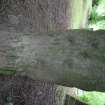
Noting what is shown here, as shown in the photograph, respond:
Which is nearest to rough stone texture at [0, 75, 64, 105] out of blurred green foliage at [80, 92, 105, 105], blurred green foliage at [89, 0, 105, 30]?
blurred green foliage at [80, 92, 105, 105]

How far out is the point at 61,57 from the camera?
194 cm

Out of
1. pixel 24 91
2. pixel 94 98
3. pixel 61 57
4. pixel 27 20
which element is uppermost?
pixel 27 20

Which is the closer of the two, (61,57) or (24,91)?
(61,57)

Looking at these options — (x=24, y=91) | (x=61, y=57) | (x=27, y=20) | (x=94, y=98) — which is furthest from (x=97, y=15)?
(x=61, y=57)

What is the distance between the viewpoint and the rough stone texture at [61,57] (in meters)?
1.85

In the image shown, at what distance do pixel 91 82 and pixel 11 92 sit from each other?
1507 millimetres

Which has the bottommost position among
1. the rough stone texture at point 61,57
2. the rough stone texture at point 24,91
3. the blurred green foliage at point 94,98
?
the blurred green foliage at point 94,98

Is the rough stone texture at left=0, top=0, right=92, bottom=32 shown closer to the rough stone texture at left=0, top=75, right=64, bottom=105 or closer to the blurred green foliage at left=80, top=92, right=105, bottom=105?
the rough stone texture at left=0, top=75, right=64, bottom=105

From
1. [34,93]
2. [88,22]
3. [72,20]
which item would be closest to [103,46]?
[34,93]

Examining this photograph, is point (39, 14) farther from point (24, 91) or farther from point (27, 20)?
point (24, 91)

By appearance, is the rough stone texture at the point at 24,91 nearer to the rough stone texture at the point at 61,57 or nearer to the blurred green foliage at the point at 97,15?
the rough stone texture at the point at 61,57

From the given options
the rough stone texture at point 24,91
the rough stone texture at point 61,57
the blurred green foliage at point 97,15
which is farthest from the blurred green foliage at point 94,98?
the rough stone texture at point 61,57

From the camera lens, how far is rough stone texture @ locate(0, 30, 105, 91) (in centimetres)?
185

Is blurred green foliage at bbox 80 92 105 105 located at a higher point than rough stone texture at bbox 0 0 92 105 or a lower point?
lower
